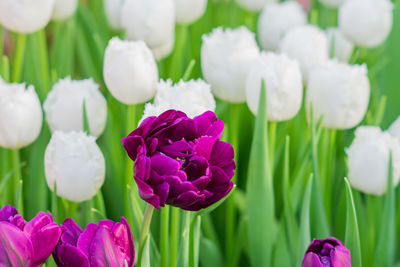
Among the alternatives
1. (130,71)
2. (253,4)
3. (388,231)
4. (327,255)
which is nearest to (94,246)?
(327,255)

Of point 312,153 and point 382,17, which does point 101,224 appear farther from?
point 382,17

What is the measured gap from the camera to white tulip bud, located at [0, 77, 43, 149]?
0.69 metres

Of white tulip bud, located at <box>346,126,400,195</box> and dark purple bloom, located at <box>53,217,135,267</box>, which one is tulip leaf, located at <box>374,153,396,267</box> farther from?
dark purple bloom, located at <box>53,217,135,267</box>

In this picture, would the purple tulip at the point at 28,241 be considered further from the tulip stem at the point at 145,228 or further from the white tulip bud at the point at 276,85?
the white tulip bud at the point at 276,85

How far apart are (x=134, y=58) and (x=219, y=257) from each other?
0.29 meters

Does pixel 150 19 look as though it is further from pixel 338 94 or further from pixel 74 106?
pixel 338 94

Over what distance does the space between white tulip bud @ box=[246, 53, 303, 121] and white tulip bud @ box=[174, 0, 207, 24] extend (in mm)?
257

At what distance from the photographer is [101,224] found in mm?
430

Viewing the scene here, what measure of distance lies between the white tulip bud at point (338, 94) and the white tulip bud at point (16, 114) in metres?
0.34

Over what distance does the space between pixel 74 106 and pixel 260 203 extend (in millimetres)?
259

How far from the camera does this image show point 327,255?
0.47 m

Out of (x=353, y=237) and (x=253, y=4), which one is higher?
(x=253, y=4)

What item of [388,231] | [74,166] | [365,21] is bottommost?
[388,231]

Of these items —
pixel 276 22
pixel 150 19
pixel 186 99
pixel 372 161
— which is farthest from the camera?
pixel 276 22
